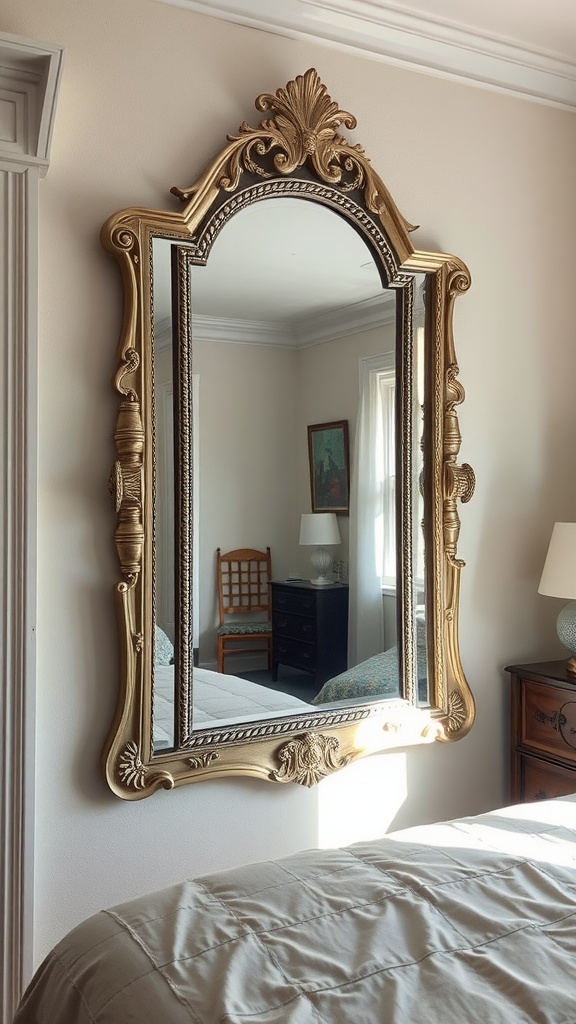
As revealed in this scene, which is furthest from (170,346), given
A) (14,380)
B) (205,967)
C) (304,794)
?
(205,967)

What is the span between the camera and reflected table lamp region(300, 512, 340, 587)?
2447 mm

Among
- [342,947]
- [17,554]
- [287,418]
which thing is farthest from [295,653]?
[342,947]

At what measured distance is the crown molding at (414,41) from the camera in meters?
2.36

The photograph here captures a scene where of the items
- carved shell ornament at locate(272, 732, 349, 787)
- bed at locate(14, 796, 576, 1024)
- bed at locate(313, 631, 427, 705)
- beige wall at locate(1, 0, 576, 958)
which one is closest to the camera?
bed at locate(14, 796, 576, 1024)

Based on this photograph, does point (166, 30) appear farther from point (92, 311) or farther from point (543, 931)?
point (543, 931)

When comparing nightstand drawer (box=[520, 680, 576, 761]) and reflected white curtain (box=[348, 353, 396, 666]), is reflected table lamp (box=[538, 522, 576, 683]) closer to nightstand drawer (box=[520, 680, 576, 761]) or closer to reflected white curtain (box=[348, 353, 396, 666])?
nightstand drawer (box=[520, 680, 576, 761])

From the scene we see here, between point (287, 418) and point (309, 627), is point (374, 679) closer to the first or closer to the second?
point (309, 627)

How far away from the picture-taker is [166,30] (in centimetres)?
225

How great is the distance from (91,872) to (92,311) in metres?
1.39

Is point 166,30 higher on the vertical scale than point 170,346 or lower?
higher

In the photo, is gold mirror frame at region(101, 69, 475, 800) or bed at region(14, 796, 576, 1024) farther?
gold mirror frame at region(101, 69, 475, 800)

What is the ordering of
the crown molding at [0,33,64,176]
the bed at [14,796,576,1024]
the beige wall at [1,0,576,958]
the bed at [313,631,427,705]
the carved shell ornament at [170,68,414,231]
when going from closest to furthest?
the bed at [14,796,576,1024] → the crown molding at [0,33,64,176] → the beige wall at [1,0,576,958] → the carved shell ornament at [170,68,414,231] → the bed at [313,631,427,705]

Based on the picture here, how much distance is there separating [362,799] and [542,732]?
0.61m

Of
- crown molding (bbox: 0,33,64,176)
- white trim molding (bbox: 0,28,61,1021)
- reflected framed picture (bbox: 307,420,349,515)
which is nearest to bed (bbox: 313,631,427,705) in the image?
reflected framed picture (bbox: 307,420,349,515)
